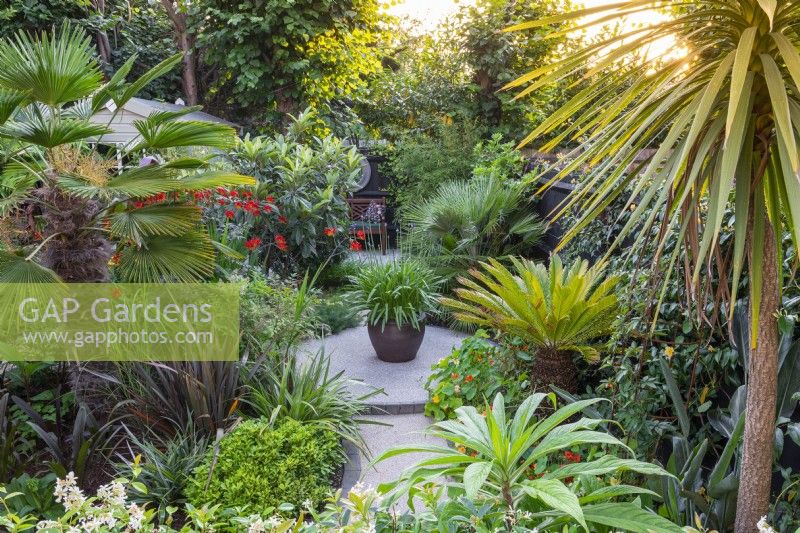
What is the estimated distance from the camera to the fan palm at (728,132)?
1338mm

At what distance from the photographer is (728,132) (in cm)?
121

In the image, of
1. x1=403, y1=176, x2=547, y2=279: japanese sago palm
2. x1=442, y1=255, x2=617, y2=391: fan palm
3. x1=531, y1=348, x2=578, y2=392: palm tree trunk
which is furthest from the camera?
x1=403, y1=176, x2=547, y2=279: japanese sago palm

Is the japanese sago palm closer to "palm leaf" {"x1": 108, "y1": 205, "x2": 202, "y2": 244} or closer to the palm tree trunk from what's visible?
the palm tree trunk

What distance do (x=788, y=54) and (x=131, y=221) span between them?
2.73 m

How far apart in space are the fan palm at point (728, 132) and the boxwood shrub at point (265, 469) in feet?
5.96

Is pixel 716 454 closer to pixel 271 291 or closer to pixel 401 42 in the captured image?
pixel 271 291

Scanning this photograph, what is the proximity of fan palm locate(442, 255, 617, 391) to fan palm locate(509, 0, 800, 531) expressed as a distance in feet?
4.27

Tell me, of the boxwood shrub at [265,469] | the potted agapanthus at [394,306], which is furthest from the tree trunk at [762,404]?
the potted agapanthus at [394,306]

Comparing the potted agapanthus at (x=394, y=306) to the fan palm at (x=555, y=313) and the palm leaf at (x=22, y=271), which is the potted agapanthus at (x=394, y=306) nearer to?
the fan palm at (x=555, y=313)

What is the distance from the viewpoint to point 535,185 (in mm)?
6723

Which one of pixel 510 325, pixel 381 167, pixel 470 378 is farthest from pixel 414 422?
pixel 381 167

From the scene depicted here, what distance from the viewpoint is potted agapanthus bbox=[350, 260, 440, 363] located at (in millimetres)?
4707

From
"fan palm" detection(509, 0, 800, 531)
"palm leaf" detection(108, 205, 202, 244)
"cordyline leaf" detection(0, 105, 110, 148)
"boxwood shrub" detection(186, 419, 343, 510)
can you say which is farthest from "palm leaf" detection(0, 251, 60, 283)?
"fan palm" detection(509, 0, 800, 531)

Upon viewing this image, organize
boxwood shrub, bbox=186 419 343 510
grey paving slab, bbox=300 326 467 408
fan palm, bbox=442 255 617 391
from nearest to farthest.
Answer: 1. boxwood shrub, bbox=186 419 343 510
2. fan palm, bbox=442 255 617 391
3. grey paving slab, bbox=300 326 467 408
